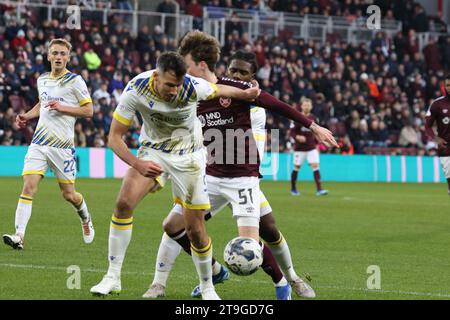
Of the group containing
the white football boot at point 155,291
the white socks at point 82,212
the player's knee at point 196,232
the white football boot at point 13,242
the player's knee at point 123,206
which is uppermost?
the player's knee at point 123,206

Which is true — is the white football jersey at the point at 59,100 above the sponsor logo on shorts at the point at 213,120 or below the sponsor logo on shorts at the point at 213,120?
below

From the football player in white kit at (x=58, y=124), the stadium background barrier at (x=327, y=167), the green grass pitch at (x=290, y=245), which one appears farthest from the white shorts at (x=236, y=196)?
the stadium background barrier at (x=327, y=167)

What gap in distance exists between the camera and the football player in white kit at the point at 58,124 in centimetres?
1202

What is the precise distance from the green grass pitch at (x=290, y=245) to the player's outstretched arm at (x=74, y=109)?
1593 millimetres

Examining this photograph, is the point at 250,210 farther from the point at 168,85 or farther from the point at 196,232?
the point at 168,85

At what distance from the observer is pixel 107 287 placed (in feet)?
26.3

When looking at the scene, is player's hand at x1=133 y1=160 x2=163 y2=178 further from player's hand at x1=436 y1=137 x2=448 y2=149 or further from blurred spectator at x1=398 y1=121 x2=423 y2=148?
blurred spectator at x1=398 y1=121 x2=423 y2=148

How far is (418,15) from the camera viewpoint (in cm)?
4178

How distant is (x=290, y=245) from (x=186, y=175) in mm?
4997

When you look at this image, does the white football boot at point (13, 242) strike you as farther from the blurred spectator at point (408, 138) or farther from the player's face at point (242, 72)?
the blurred spectator at point (408, 138)

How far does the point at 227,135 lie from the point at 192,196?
81 centimetres

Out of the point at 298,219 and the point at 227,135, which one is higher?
the point at 227,135
